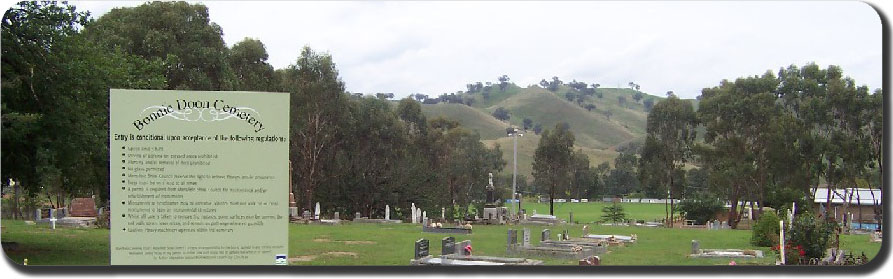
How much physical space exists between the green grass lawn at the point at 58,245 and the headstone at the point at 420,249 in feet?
17.1

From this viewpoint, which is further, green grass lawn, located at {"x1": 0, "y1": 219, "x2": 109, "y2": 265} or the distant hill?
the distant hill

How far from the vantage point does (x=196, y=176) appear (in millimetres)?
9930

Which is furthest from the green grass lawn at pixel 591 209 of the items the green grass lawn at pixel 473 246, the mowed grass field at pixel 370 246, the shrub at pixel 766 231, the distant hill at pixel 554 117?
the shrub at pixel 766 231

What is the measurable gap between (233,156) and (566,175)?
3292cm

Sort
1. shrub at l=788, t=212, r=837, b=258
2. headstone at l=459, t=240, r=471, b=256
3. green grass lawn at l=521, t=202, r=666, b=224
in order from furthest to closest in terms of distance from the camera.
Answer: green grass lawn at l=521, t=202, r=666, b=224, headstone at l=459, t=240, r=471, b=256, shrub at l=788, t=212, r=837, b=258

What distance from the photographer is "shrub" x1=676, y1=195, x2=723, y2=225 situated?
109 feet

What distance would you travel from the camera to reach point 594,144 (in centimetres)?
8969

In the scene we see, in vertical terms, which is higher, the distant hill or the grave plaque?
the distant hill

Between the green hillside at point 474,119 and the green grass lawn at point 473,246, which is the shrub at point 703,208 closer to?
the green grass lawn at point 473,246

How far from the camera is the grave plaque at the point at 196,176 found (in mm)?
9898

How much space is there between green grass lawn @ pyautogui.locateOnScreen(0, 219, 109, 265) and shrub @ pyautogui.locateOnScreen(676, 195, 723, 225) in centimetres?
2373

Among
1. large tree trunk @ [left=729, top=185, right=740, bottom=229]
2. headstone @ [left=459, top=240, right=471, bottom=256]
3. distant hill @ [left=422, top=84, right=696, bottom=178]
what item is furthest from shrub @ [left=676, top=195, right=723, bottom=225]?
distant hill @ [left=422, top=84, right=696, bottom=178]

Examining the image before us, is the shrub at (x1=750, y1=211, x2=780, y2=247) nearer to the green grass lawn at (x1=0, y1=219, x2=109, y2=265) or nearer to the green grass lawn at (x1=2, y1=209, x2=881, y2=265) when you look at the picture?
the green grass lawn at (x1=2, y1=209, x2=881, y2=265)

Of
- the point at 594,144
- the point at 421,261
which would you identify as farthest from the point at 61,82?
the point at 594,144
